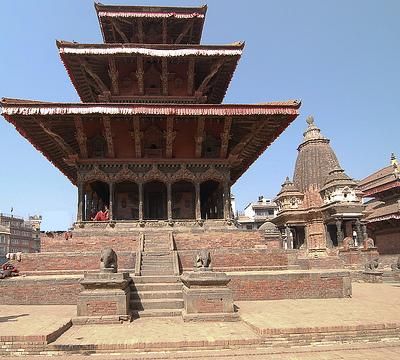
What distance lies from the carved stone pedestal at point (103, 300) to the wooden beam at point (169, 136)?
8977 millimetres

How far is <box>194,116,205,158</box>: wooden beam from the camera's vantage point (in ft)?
57.0

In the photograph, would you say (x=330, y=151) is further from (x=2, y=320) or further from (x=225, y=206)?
(x=2, y=320)

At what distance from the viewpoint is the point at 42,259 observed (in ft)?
46.4

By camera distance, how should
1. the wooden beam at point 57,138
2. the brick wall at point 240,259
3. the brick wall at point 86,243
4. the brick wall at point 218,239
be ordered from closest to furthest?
the brick wall at point 240,259
the brick wall at point 86,243
the brick wall at point 218,239
the wooden beam at point 57,138

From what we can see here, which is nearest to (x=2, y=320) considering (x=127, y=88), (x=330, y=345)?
(x=330, y=345)

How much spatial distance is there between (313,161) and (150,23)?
2937 centimetres

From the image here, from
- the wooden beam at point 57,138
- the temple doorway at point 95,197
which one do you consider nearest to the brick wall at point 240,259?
the wooden beam at point 57,138

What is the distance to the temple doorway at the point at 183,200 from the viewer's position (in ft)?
67.9

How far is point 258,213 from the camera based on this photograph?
3095 inches

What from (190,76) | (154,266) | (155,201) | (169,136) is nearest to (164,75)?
(190,76)

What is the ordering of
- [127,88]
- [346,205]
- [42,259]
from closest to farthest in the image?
[42,259]
[127,88]
[346,205]

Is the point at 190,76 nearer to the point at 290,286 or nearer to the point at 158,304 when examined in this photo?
the point at 290,286

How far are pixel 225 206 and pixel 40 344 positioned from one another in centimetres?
1283

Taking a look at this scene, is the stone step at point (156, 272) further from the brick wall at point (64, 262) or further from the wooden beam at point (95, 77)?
the wooden beam at point (95, 77)
